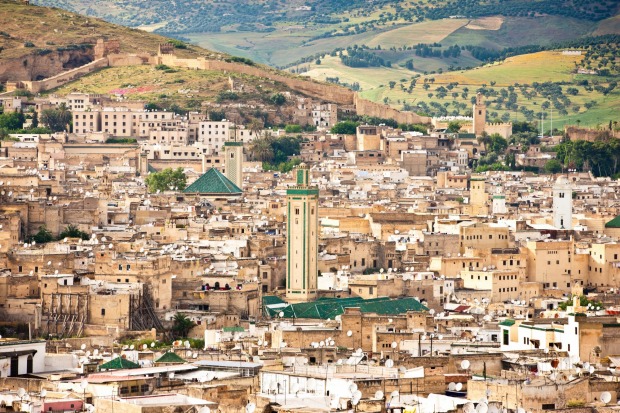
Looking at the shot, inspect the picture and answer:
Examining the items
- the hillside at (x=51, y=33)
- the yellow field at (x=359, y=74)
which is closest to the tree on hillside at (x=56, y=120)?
the hillside at (x=51, y=33)

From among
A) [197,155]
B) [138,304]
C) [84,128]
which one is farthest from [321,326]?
[84,128]

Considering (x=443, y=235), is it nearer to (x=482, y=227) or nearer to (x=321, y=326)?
(x=482, y=227)

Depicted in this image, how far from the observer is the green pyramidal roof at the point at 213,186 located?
83.3 m

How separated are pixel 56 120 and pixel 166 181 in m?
20.9


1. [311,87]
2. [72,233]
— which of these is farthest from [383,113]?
[72,233]

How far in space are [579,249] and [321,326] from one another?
2015cm

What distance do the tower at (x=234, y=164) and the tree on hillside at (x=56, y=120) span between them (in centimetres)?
1990

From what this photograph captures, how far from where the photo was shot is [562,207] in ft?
249

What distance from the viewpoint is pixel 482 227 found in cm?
7006

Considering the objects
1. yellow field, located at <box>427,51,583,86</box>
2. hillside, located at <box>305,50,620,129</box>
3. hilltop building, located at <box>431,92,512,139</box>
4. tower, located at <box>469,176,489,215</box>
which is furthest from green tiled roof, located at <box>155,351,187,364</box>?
yellow field, located at <box>427,51,583,86</box>

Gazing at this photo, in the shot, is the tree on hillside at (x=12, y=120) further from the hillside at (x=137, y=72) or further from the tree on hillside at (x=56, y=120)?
the hillside at (x=137, y=72)

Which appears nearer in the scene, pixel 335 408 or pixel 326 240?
pixel 335 408

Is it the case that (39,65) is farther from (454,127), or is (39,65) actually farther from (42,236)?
(42,236)

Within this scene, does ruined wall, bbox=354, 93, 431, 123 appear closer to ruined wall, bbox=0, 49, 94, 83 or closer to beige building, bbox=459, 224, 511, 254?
ruined wall, bbox=0, 49, 94, 83
